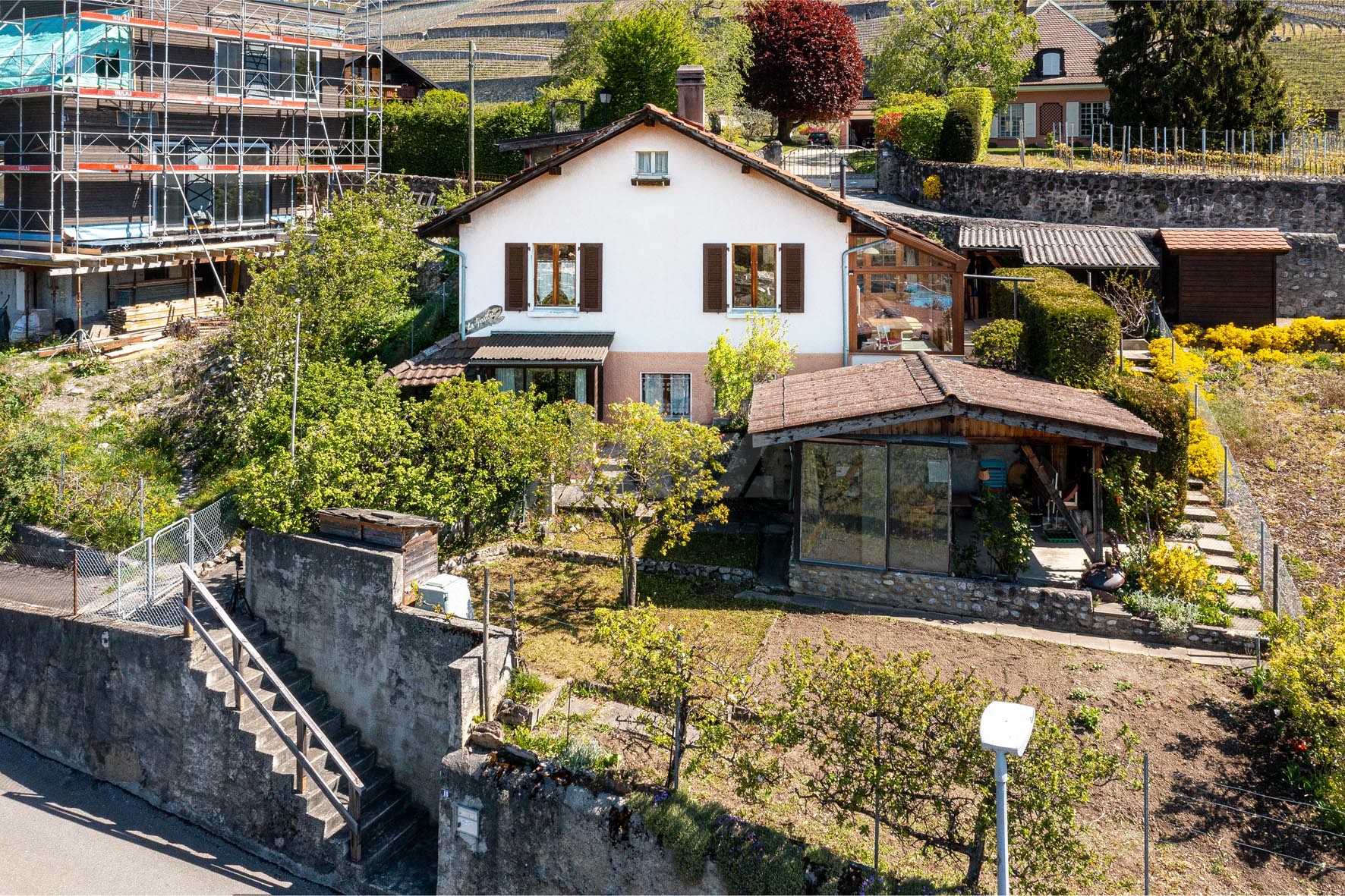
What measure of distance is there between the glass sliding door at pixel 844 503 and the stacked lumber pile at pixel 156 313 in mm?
19898

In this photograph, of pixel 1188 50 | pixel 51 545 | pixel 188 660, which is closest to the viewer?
pixel 188 660

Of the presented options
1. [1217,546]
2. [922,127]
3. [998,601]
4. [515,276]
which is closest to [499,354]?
[515,276]

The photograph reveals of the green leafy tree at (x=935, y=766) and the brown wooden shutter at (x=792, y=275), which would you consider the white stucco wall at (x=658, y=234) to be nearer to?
the brown wooden shutter at (x=792, y=275)

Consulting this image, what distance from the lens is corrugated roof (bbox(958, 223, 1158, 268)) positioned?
2917 cm

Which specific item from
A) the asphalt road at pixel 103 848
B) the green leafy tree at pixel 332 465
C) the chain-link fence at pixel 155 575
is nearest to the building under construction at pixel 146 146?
the green leafy tree at pixel 332 465

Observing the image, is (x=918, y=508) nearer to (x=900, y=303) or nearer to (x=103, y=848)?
(x=900, y=303)

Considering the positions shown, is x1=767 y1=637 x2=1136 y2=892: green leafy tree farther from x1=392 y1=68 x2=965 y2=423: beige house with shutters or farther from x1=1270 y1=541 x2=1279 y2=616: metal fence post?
x1=392 y1=68 x2=965 y2=423: beige house with shutters

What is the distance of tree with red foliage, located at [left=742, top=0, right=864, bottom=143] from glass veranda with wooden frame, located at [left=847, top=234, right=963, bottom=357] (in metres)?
21.4

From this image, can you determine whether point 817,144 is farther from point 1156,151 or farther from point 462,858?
point 462,858

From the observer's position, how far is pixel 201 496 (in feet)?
76.3

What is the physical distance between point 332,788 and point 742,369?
36.0 ft

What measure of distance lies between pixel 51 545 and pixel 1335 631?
1931 centimetres

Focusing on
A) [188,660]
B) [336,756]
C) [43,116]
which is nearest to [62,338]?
[43,116]

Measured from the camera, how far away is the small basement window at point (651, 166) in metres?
25.2
